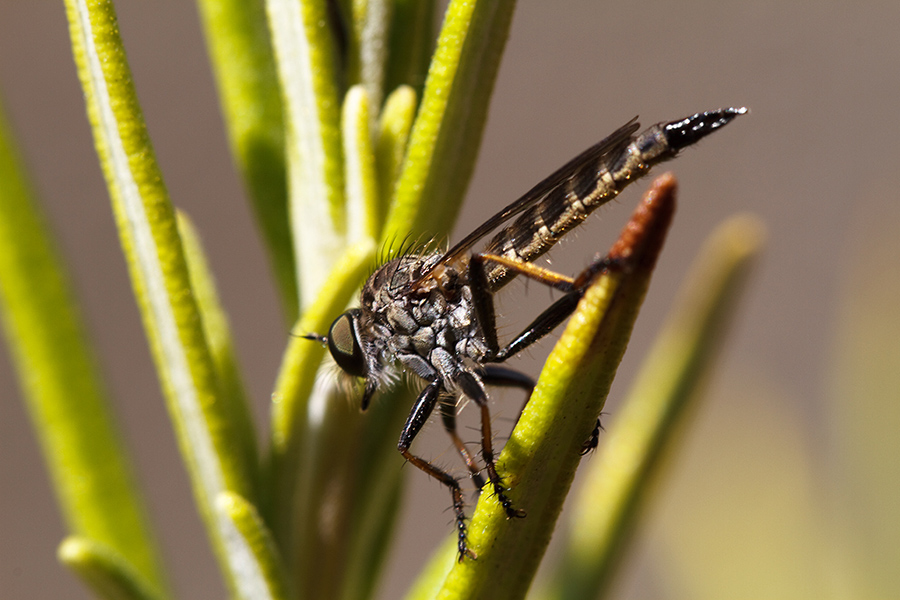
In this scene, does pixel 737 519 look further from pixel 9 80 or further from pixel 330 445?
pixel 9 80

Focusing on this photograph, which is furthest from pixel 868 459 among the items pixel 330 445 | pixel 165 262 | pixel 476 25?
pixel 165 262

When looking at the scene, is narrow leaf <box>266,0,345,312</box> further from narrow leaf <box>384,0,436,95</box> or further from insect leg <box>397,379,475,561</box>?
insect leg <box>397,379,475,561</box>

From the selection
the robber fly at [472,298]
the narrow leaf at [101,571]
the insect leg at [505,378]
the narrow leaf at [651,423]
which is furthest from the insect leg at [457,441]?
the narrow leaf at [101,571]

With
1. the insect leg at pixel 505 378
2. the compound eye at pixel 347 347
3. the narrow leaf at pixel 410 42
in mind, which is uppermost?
the narrow leaf at pixel 410 42

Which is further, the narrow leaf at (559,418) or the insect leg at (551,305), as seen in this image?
the insect leg at (551,305)

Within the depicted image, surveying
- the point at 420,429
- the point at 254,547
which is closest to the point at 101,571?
the point at 254,547

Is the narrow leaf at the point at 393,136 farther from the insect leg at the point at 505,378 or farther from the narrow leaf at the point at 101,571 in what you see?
the narrow leaf at the point at 101,571

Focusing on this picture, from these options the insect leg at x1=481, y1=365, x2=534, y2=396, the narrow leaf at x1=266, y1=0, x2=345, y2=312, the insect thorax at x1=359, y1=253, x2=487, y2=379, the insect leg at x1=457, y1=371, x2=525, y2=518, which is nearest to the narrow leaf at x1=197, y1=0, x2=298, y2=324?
the narrow leaf at x1=266, y1=0, x2=345, y2=312
